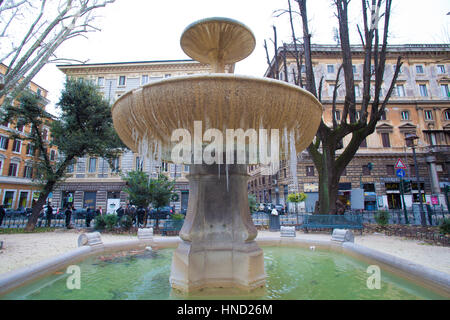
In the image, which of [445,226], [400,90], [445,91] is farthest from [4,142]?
[445,91]

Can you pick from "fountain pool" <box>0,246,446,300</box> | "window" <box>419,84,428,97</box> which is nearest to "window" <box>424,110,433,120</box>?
"window" <box>419,84,428,97</box>

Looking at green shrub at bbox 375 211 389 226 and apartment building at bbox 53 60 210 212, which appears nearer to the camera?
green shrub at bbox 375 211 389 226

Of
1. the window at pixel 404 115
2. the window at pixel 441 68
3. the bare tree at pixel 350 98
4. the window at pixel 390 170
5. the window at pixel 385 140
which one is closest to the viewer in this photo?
the bare tree at pixel 350 98

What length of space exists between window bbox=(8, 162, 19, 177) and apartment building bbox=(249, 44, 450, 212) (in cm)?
3179

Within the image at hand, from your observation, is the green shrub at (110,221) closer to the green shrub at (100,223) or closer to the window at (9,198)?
the green shrub at (100,223)

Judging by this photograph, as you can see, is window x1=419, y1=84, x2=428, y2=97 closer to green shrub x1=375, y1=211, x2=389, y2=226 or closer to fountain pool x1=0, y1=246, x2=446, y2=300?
green shrub x1=375, y1=211, x2=389, y2=226

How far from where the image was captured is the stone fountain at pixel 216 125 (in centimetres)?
285

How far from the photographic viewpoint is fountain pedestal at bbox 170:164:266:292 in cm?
331

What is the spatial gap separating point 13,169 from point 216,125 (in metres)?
36.9

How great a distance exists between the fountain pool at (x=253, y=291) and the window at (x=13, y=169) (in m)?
33.2

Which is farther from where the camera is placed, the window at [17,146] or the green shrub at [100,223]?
the window at [17,146]

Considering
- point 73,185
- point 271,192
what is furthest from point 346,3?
point 73,185

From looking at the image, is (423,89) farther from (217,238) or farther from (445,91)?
(217,238)

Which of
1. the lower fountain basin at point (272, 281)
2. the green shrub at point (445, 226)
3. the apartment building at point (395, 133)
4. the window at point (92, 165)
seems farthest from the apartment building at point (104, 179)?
the lower fountain basin at point (272, 281)
